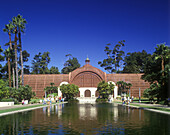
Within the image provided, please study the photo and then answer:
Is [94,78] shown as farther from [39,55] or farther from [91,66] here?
[39,55]

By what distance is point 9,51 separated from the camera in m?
54.0

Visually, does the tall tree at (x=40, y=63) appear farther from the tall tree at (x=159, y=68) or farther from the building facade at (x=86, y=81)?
the tall tree at (x=159, y=68)

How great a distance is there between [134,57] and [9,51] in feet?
254

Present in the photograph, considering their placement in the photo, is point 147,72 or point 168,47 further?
point 147,72

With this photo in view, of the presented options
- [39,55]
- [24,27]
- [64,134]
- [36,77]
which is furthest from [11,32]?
[39,55]

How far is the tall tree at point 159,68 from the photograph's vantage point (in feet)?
129

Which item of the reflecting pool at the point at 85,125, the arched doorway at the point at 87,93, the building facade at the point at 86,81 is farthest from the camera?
the arched doorway at the point at 87,93

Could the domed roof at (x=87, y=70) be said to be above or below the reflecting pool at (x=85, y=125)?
above

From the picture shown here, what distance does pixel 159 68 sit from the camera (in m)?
43.6

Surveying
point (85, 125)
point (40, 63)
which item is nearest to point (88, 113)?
point (85, 125)

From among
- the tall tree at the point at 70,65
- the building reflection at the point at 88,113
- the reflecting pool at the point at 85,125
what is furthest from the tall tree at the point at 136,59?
the reflecting pool at the point at 85,125

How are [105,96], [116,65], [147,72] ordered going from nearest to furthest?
[147,72] → [105,96] → [116,65]

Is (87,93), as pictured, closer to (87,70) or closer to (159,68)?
(87,70)

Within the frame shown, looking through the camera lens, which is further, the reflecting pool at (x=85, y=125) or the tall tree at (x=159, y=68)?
the tall tree at (x=159, y=68)
